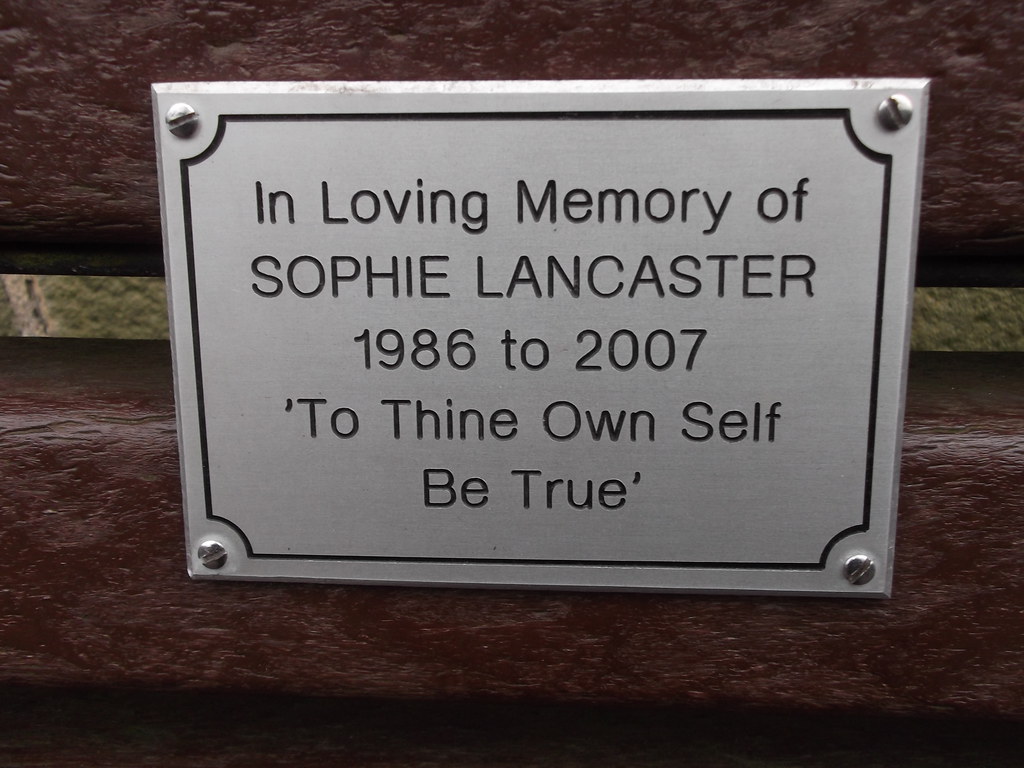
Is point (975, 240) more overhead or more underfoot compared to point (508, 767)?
more overhead

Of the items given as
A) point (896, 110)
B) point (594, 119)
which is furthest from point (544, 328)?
point (896, 110)

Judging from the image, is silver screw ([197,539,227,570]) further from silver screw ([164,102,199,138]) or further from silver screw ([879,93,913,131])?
silver screw ([879,93,913,131])

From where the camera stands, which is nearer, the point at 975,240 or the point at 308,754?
the point at 975,240

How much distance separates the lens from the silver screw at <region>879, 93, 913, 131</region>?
408mm

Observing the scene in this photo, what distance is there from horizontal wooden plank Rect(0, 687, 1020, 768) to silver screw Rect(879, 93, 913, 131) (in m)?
0.39

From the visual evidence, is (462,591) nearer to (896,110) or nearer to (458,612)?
(458,612)

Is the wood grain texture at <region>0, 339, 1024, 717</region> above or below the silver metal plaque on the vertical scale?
below

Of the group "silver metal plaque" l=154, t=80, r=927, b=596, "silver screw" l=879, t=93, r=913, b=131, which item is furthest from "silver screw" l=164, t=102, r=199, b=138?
"silver screw" l=879, t=93, r=913, b=131

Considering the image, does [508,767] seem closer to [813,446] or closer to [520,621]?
[520,621]

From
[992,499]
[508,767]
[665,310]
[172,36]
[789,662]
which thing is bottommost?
[508,767]

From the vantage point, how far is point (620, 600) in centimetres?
49

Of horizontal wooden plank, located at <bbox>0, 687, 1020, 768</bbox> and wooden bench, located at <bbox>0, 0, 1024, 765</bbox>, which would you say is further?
horizontal wooden plank, located at <bbox>0, 687, 1020, 768</bbox>

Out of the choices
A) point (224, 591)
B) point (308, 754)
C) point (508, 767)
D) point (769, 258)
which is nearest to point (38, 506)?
point (224, 591)

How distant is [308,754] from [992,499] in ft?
1.56
